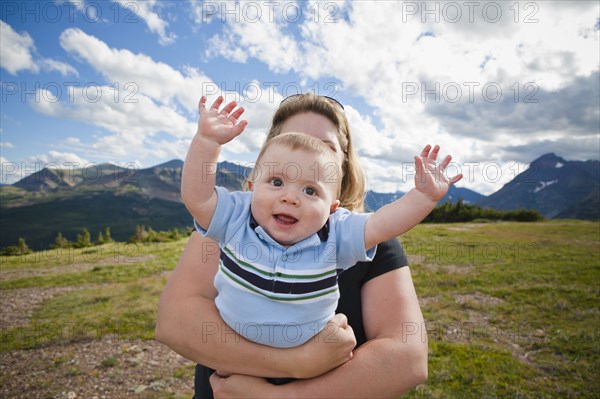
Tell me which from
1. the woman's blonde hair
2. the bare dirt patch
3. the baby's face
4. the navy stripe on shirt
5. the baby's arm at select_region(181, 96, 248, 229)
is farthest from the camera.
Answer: the bare dirt patch

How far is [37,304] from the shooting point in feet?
55.0

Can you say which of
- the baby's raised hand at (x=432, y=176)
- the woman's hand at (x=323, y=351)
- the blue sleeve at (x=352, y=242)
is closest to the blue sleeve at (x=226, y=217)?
the blue sleeve at (x=352, y=242)

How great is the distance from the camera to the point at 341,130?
3715 millimetres

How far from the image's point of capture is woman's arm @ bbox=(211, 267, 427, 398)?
7.70 ft

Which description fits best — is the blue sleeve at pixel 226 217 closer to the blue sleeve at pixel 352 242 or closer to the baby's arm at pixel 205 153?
the baby's arm at pixel 205 153

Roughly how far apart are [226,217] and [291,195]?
52cm

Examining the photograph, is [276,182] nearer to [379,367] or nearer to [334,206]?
[334,206]

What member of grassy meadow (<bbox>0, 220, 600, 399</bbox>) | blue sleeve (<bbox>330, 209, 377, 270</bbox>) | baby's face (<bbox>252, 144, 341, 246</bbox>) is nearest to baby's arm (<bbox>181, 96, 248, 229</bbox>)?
baby's face (<bbox>252, 144, 341, 246</bbox>)

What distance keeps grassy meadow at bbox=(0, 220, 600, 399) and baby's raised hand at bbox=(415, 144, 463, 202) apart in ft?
3.60

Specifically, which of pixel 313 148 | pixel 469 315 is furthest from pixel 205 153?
pixel 469 315

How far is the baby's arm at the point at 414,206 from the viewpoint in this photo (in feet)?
7.85

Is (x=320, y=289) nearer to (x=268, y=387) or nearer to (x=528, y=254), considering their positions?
(x=268, y=387)

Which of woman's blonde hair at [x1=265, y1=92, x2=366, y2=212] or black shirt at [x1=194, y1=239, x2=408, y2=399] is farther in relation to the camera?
woman's blonde hair at [x1=265, y1=92, x2=366, y2=212]

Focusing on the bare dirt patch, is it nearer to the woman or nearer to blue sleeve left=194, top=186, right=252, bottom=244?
the woman
